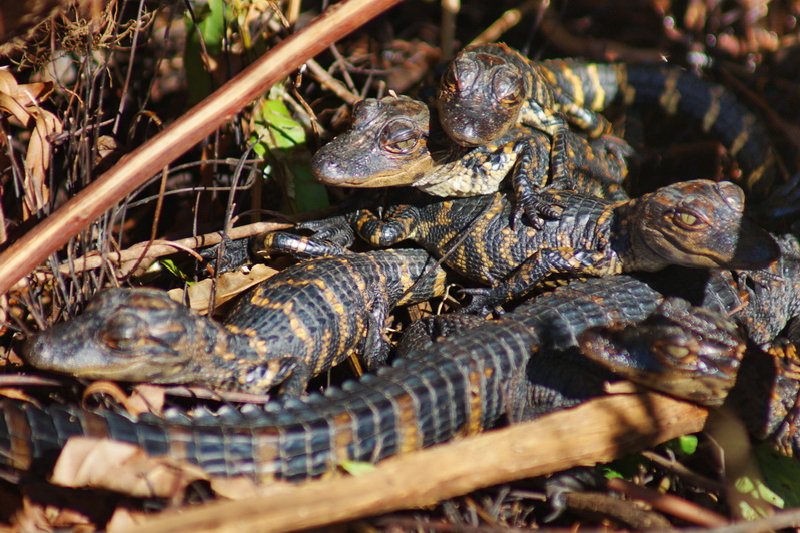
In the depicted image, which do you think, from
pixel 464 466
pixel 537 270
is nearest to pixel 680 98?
pixel 537 270

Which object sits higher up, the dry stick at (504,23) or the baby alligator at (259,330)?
the dry stick at (504,23)

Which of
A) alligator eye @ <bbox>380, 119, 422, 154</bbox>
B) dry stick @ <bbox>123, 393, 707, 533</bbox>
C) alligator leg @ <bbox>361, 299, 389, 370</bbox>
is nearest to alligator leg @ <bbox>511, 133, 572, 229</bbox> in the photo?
alligator eye @ <bbox>380, 119, 422, 154</bbox>

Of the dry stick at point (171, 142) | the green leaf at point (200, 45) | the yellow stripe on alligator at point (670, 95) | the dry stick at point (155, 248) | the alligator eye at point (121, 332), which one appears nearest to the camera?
the dry stick at point (171, 142)

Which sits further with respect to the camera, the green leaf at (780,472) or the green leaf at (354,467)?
the green leaf at (780,472)

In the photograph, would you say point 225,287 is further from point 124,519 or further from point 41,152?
point 124,519

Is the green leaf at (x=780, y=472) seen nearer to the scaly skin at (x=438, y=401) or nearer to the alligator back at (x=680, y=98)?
the scaly skin at (x=438, y=401)

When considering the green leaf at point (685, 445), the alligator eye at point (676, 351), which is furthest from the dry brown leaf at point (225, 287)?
the green leaf at point (685, 445)

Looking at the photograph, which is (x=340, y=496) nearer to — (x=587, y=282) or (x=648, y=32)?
(x=587, y=282)
